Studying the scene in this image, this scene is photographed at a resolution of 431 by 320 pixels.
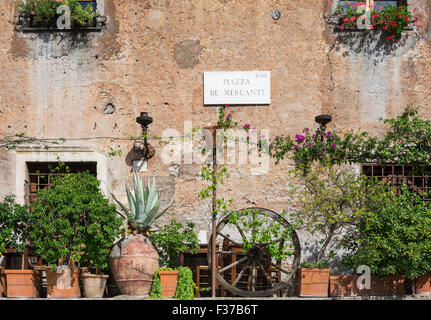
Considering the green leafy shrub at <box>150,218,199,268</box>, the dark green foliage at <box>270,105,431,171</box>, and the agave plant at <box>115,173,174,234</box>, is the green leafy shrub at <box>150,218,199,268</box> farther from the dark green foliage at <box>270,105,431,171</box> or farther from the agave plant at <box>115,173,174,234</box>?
the dark green foliage at <box>270,105,431,171</box>

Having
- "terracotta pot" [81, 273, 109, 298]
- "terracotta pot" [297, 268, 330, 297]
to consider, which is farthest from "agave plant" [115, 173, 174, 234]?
"terracotta pot" [297, 268, 330, 297]

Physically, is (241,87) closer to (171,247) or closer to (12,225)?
(171,247)

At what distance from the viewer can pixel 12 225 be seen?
345 inches

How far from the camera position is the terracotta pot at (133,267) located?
28.1 ft

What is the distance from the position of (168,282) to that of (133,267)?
44 centimetres

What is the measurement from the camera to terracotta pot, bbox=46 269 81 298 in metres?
8.67

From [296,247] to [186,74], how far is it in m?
2.68

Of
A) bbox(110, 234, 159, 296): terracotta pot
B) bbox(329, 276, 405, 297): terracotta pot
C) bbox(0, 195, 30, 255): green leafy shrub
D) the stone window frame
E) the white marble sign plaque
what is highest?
the stone window frame

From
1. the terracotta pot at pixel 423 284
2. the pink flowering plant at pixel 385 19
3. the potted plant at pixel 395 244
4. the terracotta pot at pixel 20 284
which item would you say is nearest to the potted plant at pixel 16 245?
the terracotta pot at pixel 20 284

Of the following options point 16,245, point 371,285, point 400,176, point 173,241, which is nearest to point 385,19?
point 400,176

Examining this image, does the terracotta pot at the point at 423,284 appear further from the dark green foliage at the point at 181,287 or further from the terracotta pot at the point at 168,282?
the terracotta pot at the point at 168,282

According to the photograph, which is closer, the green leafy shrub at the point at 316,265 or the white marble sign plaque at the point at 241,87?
the green leafy shrub at the point at 316,265

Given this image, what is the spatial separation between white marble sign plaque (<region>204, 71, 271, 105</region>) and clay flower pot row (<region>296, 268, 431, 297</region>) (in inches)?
93.1

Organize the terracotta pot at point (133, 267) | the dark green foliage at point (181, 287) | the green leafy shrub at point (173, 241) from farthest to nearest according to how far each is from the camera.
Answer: the green leafy shrub at point (173, 241)
the terracotta pot at point (133, 267)
the dark green foliage at point (181, 287)
